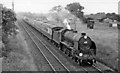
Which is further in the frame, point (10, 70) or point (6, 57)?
point (6, 57)

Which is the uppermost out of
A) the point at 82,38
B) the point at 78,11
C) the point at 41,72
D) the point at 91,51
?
the point at 78,11

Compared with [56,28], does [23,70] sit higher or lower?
lower

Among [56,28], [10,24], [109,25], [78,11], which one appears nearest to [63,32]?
[56,28]

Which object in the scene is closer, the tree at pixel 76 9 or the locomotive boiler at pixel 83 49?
the locomotive boiler at pixel 83 49

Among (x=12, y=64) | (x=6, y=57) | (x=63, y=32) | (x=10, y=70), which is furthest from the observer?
(x=63, y=32)

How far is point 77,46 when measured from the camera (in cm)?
1695

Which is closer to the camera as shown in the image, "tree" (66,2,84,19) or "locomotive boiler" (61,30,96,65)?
"locomotive boiler" (61,30,96,65)

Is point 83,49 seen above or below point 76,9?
below

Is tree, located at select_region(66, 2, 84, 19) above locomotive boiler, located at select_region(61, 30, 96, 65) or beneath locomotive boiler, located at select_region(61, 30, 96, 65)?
above

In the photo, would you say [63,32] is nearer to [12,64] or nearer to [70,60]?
[70,60]

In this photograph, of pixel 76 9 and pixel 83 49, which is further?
pixel 76 9

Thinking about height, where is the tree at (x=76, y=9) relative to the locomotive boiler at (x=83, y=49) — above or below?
above

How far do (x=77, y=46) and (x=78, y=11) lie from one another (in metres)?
54.3

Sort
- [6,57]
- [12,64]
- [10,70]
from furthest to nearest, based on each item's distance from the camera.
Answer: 1. [6,57]
2. [12,64]
3. [10,70]
